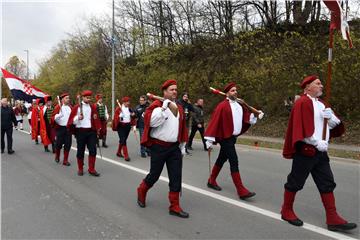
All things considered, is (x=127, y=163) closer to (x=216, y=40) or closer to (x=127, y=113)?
(x=127, y=113)

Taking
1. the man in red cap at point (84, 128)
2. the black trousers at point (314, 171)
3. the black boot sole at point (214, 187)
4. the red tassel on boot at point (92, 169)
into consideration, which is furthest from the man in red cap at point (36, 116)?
the black trousers at point (314, 171)

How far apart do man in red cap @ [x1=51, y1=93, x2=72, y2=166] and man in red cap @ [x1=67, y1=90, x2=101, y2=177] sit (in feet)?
4.93

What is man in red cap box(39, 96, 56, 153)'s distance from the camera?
1242cm

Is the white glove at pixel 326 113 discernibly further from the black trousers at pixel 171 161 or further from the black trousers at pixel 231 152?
the black trousers at pixel 171 161

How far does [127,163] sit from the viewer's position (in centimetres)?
977

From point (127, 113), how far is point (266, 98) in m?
9.64

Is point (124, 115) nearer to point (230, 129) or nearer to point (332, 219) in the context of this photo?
point (230, 129)

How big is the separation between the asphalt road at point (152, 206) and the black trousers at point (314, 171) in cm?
52

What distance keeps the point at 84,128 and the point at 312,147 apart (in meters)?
5.13

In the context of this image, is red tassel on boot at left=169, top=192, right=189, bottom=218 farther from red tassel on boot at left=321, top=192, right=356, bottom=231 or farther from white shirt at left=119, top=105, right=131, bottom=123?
white shirt at left=119, top=105, right=131, bottom=123

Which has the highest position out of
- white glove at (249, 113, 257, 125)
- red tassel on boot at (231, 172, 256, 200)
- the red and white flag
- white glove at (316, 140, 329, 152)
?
the red and white flag

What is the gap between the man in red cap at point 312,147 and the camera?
4672mm

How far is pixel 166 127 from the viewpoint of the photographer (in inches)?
213

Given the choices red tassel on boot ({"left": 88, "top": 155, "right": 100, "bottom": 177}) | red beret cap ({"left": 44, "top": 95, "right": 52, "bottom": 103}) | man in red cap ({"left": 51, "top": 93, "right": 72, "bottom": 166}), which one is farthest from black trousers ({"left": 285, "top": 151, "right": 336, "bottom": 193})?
red beret cap ({"left": 44, "top": 95, "right": 52, "bottom": 103})
